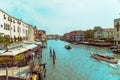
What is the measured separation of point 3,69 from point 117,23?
268 feet

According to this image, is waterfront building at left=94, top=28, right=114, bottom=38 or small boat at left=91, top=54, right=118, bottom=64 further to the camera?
Result: waterfront building at left=94, top=28, right=114, bottom=38

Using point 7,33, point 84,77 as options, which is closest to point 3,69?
point 84,77

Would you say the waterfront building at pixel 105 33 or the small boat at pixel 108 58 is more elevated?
the waterfront building at pixel 105 33

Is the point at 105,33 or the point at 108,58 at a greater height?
the point at 105,33

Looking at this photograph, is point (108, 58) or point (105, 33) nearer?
point (108, 58)

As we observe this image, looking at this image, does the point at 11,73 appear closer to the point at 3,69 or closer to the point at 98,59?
the point at 3,69

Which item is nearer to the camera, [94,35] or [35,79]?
[35,79]

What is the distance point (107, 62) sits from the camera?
1945 inches

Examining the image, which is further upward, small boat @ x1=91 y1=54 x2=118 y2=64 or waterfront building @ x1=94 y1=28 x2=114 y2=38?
waterfront building @ x1=94 y1=28 x2=114 y2=38

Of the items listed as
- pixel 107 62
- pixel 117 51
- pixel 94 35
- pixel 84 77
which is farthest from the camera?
pixel 94 35

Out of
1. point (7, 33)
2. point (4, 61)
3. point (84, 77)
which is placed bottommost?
point (84, 77)

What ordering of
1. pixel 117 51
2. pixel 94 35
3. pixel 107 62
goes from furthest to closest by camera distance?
pixel 94 35, pixel 117 51, pixel 107 62

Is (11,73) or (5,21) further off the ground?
(5,21)

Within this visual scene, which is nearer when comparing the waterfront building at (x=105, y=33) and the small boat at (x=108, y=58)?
the small boat at (x=108, y=58)
